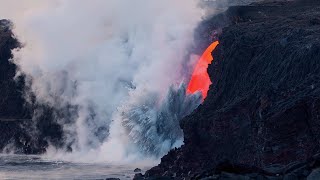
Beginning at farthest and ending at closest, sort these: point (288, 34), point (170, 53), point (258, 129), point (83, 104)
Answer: point (83, 104) < point (170, 53) < point (288, 34) < point (258, 129)

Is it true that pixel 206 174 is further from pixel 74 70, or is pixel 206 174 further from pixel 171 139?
pixel 74 70

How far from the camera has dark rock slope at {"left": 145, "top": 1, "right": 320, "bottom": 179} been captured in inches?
1689

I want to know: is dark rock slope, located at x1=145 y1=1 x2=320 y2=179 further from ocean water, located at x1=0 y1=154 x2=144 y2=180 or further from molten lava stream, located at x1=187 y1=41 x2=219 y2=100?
molten lava stream, located at x1=187 y1=41 x2=219 y2=100

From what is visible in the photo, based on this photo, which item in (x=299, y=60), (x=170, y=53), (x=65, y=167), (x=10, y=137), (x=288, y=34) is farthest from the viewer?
(x=10, y=137)

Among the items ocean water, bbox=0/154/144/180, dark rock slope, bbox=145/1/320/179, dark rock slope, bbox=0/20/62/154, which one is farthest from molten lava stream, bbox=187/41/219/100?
dark rock slope, bbox=0/20/62/154

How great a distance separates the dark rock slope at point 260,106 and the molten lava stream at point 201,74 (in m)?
11.9

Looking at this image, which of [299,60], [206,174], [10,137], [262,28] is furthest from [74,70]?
[206,174]

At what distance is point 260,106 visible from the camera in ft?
159

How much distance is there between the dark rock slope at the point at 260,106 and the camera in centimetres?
4291

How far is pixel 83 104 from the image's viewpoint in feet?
360

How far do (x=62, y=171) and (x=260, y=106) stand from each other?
28.8 metres

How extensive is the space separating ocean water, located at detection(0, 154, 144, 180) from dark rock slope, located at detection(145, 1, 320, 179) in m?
7.63

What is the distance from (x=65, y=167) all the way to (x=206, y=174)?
50850 mm

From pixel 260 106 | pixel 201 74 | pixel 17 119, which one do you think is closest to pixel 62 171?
pixel 201 74
